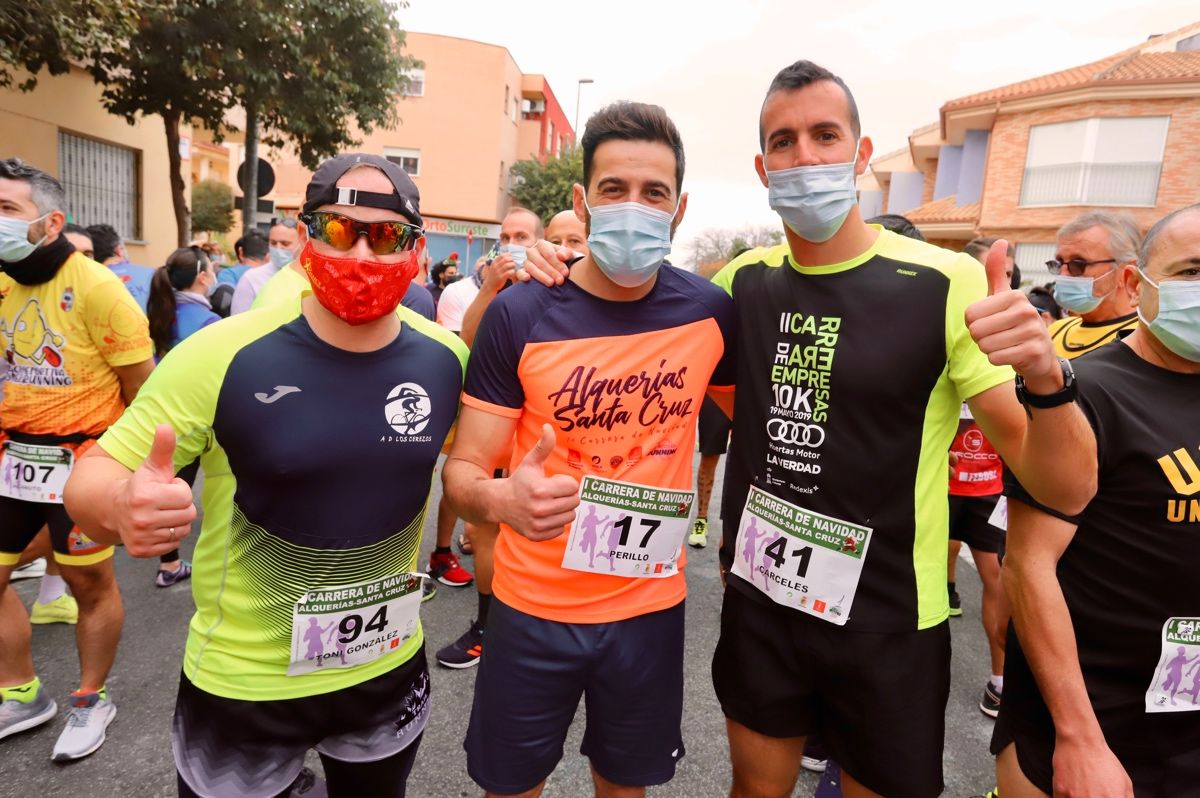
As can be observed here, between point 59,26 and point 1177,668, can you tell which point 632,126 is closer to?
point 1177,668

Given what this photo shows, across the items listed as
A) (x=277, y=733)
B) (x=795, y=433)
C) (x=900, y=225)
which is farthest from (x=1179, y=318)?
(x=277, y=733)

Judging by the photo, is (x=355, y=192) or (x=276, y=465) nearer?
(x=276, y=465)

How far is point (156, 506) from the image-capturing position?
1.29 metres

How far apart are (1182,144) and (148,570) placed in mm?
24624

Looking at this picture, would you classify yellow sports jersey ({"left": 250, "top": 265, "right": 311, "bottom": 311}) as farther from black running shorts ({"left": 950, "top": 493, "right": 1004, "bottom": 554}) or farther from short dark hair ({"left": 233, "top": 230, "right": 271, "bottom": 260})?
short dark hair ({"left": 233, "top": 230, "right": 271, "bottom": 260})

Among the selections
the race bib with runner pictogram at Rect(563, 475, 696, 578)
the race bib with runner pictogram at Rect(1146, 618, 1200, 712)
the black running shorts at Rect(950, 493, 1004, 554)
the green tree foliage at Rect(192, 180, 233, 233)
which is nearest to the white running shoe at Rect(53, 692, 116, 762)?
the race bib with runner pictogram at Rect(563, 475, 696, 578)

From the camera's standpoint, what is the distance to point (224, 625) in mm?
1661

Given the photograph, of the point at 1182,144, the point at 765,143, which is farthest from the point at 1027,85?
the point at 765,143

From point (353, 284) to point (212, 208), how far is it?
113 feet

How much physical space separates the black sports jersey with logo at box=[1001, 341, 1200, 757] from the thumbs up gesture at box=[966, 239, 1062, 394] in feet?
1.55

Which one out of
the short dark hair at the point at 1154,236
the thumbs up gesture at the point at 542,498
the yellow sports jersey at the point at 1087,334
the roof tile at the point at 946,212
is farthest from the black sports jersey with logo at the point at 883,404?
the roof tile at the point at 946,212

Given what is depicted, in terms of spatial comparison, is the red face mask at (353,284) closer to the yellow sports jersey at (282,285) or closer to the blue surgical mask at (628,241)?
the blue surgical mask at (628,241)

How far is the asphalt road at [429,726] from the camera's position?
2678 mm

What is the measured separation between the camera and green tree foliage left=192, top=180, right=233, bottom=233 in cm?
2985
